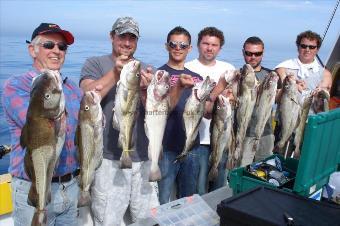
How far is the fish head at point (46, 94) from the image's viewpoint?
2773 millimetres

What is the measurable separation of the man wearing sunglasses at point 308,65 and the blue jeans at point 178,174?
189cm

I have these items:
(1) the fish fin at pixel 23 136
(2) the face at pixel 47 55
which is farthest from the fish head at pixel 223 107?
(1) the fish fin at pixel 23 136

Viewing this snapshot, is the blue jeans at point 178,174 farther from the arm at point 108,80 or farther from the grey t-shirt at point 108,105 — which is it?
the arm at point 108,80

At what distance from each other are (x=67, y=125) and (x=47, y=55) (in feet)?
2.13

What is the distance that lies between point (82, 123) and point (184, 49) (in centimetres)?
193

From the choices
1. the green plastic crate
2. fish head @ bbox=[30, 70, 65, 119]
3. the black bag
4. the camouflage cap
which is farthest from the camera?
the camouflage cap

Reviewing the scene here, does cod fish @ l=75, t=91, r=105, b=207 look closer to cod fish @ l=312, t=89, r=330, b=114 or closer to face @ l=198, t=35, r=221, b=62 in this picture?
face @ l=198, t=35, r=221, b=62

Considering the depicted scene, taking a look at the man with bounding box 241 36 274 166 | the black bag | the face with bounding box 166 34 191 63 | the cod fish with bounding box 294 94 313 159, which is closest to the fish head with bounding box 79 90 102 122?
the black bag

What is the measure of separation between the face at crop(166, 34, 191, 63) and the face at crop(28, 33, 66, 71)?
1683 millimetres

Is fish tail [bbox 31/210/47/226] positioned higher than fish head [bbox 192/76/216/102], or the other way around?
fish head [bbox 192/76/216/102]

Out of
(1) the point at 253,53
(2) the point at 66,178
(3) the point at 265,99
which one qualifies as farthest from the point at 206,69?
(2) the point at 66,178

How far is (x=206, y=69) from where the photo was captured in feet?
16.9

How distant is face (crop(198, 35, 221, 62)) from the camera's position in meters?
5.16

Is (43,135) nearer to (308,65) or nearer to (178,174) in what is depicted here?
(178,174)
